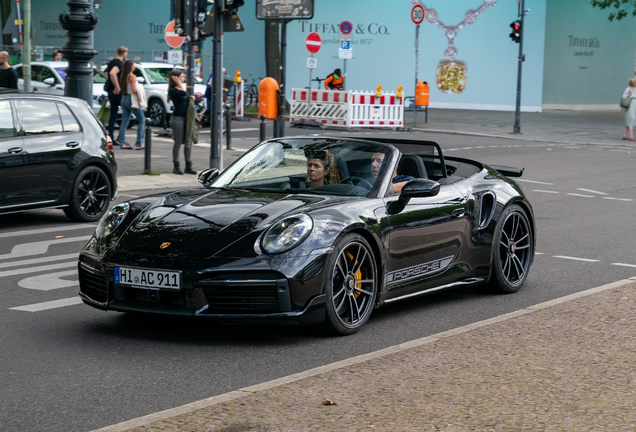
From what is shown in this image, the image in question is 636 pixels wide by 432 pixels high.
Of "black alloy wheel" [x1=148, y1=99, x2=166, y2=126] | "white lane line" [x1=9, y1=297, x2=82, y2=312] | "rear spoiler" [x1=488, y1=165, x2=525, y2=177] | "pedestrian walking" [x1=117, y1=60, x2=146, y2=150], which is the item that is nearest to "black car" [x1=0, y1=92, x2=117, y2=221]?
"white lane line" [x1=9, y1=297, x2=82, y2=312]

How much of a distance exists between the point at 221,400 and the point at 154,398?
1.28 feet

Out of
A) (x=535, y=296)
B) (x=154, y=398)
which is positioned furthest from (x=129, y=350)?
(x=535, y=296)

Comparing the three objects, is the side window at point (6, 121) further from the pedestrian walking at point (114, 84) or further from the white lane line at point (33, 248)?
the pedestrian walking at point (114, 84)

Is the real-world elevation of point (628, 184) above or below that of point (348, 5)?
below

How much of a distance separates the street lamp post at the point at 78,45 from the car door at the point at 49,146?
3.96 metres

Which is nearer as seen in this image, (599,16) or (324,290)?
(324,290)

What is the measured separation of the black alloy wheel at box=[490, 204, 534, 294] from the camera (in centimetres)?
732

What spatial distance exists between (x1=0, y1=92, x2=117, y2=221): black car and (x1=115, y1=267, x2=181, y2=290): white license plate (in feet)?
16.4

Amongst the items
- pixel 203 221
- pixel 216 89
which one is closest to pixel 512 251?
pixel 203 221

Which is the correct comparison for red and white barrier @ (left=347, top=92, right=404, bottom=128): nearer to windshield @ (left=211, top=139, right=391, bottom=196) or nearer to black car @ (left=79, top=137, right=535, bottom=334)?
black car @ (left=79, top=137, right=535, bottom=334)

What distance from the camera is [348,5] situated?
131ft

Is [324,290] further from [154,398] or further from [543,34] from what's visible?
[543,34]

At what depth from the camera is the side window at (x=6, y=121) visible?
10.2m

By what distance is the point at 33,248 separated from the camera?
30.3 ft
